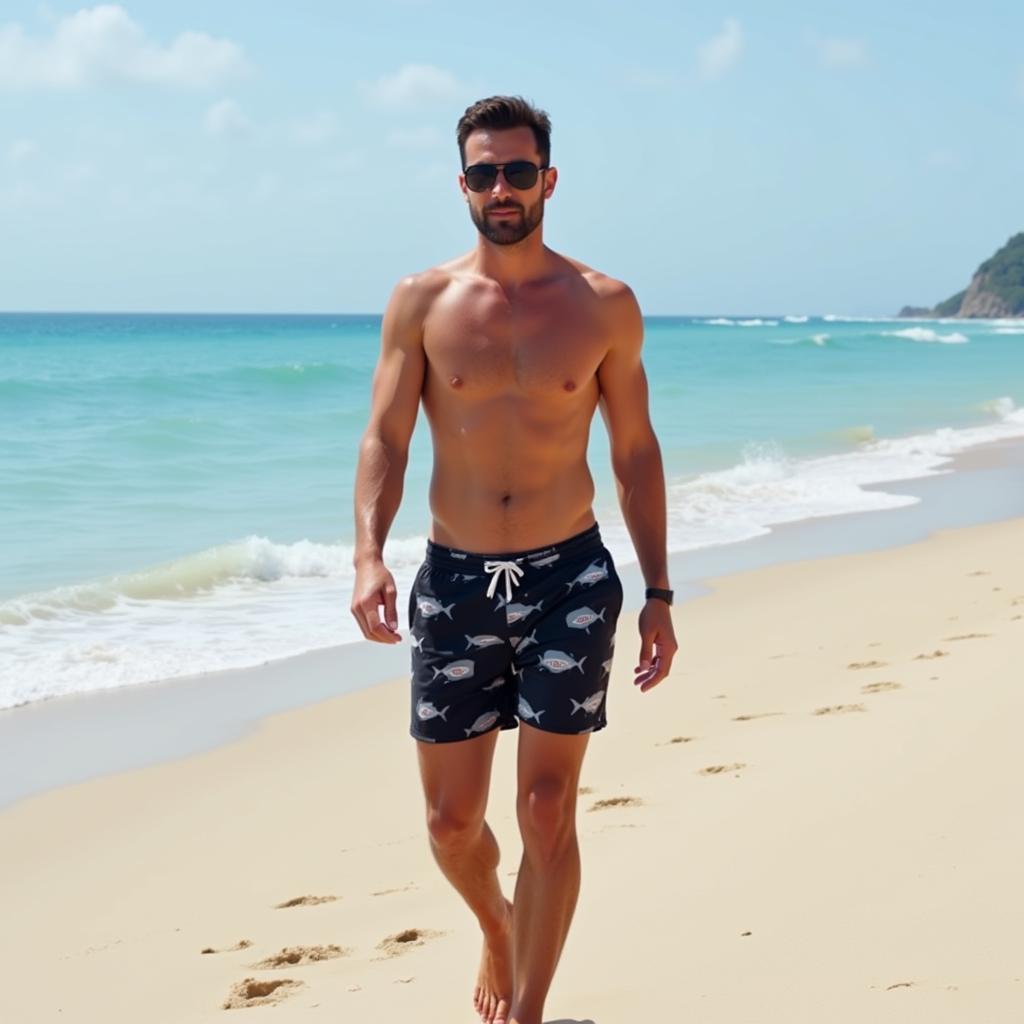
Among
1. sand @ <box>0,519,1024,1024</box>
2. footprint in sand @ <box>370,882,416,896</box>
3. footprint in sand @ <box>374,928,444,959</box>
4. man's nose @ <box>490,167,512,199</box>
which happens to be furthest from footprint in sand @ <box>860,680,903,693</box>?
man's nose @ <box>490,167,512,199</box>

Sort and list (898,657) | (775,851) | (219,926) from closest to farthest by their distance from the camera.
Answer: (775,851), (219,926), (898,657)

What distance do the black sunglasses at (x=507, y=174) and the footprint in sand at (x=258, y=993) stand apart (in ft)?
6.87

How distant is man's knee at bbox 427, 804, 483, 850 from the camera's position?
329cm

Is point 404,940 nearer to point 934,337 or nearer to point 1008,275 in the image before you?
point 934,337

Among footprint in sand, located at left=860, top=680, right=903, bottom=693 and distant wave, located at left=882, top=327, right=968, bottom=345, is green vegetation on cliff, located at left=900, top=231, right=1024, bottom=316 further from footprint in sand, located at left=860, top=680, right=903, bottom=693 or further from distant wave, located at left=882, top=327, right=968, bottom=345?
footprint in sand, located at left=860, top=680, right=903, bottom=693

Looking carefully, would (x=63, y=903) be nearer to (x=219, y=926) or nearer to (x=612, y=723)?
(x=219, y=926)

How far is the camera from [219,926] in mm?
4453

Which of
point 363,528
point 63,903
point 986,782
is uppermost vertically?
point 363,528

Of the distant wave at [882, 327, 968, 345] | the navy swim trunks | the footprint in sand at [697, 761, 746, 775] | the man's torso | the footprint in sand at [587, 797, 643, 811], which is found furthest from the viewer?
the distant wave at [882, 327, 968, 345]

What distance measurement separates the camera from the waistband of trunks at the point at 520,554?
10.8 ft

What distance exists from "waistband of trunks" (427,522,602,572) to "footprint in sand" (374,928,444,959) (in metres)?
1.22

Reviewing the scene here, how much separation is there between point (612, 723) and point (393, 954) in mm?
2742

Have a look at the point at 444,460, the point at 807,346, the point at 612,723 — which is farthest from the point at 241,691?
the point at 807,346

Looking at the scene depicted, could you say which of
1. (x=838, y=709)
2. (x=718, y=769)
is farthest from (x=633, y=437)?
(x=838, y=709)
